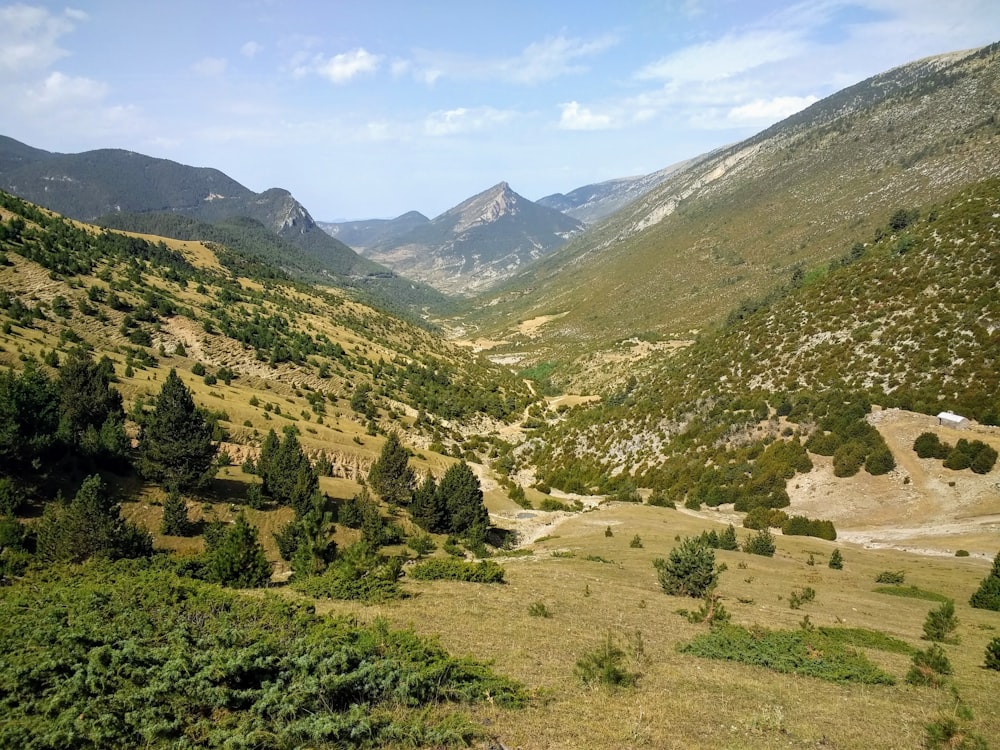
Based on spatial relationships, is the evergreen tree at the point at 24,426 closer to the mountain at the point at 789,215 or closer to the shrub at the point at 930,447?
the shrub at the point at 930,447

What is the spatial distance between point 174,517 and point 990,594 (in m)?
29.9

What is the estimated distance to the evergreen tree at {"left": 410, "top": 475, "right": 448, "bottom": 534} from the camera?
99.0 ft

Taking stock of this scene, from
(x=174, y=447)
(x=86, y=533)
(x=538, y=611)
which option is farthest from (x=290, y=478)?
(x=538, y=611)

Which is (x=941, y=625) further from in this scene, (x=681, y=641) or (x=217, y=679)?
(x=217, y=679)

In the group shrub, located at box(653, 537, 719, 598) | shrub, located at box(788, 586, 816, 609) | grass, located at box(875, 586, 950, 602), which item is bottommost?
grass, located at box(875, 586, 950, 602)

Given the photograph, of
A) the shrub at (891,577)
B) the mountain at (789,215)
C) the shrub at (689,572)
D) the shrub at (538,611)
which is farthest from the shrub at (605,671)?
the mountain at (789,215)

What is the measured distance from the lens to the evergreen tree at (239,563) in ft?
52.0

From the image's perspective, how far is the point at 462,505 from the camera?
30.5 meters

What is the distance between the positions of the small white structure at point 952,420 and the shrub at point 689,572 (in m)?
24.7

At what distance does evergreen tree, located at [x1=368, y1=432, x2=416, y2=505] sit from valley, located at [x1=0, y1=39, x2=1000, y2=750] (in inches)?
7.0

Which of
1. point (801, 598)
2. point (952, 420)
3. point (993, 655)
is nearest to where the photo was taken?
point (993, 655)

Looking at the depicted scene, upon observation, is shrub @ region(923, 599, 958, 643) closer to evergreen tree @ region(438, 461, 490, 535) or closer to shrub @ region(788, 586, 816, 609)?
shrub @ region(788, 586, 816, 609)

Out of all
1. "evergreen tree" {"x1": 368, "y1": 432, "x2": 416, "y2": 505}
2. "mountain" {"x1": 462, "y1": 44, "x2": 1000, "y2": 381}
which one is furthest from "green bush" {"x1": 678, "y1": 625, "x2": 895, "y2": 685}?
"mountain" {"x1": 462, "y1": 44, "x2": 1000, "y2": 381}

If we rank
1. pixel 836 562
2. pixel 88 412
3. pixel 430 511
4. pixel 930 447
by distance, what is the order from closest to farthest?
pixel 836 562 < pixel 88 412 < pixel 430 511 < pixel 930 447
